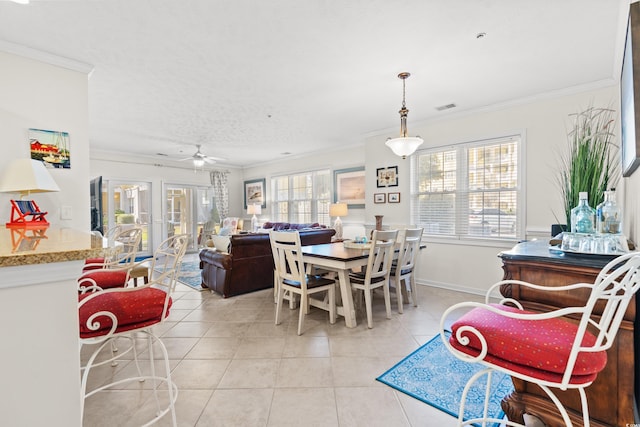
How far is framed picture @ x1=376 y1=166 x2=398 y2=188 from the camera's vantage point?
4.88 meters

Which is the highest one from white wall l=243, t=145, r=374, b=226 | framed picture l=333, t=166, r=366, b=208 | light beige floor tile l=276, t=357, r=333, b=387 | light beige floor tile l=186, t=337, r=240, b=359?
white wall l=243, t=145, r=374, b=226

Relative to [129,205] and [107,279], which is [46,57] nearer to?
[107,279]

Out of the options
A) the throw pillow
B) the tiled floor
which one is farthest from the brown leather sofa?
the tiled floor

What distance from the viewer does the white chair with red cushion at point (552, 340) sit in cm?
87

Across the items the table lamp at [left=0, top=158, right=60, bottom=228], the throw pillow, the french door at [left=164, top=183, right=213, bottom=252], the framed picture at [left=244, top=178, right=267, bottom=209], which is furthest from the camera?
the framed picture at [left=244, top=178, right=267, bottom=209]

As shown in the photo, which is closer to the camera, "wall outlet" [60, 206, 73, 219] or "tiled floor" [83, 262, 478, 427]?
"tiled floor" [83, 262, 478, 427]

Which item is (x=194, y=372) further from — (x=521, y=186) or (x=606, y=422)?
(x=521, y=186)

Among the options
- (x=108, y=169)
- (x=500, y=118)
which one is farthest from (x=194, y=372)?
(x=108, y=169)

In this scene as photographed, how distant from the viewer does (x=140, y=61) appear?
8.71 ft

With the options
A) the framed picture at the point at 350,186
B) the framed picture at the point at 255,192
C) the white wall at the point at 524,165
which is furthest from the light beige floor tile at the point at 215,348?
the framed picture at the point at 255,192

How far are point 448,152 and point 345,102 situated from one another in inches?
71.8

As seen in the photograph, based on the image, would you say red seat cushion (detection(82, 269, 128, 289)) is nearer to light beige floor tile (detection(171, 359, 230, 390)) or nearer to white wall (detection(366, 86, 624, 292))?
light beige floor tile (detection(171, 359, 230, 390))

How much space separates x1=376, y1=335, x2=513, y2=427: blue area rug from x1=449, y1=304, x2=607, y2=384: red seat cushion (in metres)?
0.85

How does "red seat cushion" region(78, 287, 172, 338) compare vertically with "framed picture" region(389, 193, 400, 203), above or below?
below
